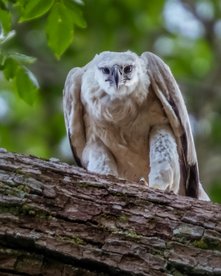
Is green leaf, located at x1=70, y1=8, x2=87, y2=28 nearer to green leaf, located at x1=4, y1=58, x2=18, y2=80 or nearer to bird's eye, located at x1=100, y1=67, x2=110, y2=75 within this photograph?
green leaf, located at x1=4, y1=58, x2=18, y2=80

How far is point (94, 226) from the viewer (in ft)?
15.4

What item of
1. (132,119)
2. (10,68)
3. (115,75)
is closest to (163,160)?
(132,119)

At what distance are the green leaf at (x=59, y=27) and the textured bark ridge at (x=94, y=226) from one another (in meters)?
0.94

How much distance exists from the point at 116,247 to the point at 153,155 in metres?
2.27

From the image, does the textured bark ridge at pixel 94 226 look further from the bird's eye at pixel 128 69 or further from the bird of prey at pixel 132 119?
the bird's eye at pixel 128 69

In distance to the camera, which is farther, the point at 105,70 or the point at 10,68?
the point at 105,70

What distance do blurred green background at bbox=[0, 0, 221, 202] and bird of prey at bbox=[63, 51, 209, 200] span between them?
3072mm

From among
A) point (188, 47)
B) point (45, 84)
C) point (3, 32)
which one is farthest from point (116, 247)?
point (188, 47)

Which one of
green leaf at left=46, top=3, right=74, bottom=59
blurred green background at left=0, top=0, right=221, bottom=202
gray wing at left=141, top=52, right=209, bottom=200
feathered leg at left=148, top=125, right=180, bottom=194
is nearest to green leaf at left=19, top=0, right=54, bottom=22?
green leaf at left=46, top=3, right=74, bottom=59

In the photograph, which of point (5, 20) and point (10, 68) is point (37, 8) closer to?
point (5, 20)

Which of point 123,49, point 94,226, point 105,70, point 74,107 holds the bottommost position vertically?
point 94,226

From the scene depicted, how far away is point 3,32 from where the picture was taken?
5.37 meters

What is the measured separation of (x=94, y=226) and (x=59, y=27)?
1.53 metres

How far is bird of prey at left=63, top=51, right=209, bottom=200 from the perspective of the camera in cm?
675
